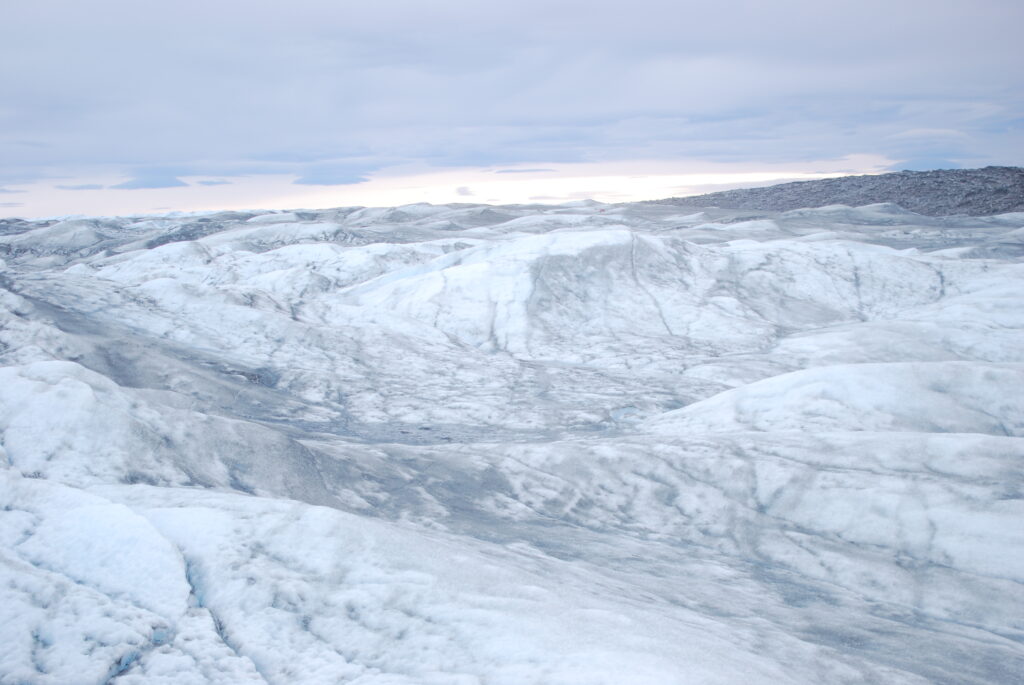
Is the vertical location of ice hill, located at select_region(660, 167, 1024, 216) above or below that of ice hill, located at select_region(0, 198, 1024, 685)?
above

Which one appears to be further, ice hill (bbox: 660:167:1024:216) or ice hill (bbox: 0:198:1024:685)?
ice hill (bbox: 660:167:1024:216)

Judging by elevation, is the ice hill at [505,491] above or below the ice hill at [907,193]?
below

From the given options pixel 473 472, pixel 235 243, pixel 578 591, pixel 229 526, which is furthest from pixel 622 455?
pixel 235 243

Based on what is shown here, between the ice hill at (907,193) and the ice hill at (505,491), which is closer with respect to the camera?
the ice hill at (505,491)

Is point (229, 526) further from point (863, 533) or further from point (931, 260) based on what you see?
point (931, 260)
